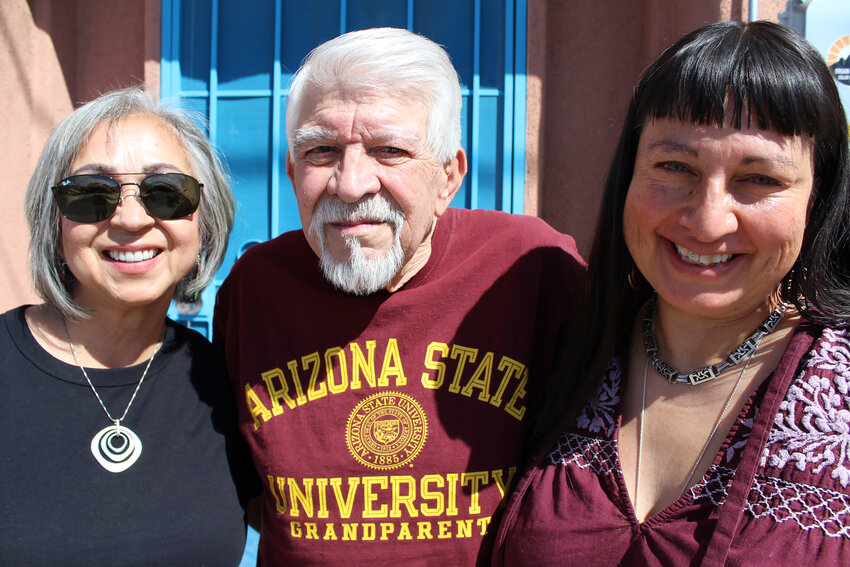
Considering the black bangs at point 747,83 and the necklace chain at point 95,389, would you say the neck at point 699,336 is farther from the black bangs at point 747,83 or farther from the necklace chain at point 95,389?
the necklace chain at point 95,389

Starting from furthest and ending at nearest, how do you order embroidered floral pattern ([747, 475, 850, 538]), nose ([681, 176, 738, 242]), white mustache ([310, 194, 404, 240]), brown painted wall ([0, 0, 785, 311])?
brown painted wall ([0, 0, 785, 311]) → white mustache ([310, 194, 404, 240]) → nose ([681, 176, 738, 242]) → embroidered floral pattern ([747, 475, 850, 538])

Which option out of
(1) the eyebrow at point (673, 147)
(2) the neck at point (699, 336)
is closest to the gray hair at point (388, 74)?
(1) the eyebrow at point (673, 147)

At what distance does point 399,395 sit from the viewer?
175 cm

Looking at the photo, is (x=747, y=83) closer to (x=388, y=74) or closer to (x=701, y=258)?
(x=701, y=258)

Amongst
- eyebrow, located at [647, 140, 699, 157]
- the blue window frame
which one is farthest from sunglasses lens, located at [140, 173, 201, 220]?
the blue window frame

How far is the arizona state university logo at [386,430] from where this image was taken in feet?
5.64

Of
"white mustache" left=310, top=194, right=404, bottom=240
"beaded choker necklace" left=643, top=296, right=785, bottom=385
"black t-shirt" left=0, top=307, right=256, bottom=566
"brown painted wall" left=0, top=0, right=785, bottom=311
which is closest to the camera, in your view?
"beaded choker necklace" left=643, top=296, right=785, bottom=385

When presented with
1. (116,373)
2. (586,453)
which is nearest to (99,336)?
(116,373)

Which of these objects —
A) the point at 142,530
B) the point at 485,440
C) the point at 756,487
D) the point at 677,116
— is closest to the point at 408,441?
the point at 485,440

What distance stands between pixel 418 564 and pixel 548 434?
1.46 ft

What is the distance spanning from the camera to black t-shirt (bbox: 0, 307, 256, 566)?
5.32ft

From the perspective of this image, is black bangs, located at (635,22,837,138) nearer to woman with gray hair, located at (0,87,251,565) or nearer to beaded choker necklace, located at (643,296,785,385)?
beaded choker necklace, located at (643,296,785,385)

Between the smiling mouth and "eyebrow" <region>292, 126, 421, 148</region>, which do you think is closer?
"eyebrow" <region>292, 126, 421, 148</region>

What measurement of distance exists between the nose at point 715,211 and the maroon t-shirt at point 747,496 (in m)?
0.26
